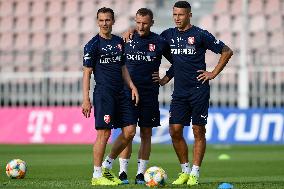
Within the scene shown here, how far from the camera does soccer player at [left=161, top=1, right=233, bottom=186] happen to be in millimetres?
11406

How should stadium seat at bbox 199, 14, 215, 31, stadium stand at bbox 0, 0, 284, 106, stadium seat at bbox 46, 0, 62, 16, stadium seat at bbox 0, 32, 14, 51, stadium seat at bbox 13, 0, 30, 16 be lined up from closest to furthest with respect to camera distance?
stadium stand at bbox 0, 0, 284, 106
stadium seat at bbox 199, 14, 215, 31
stadium seat at bbox 0, 32, 14, 51
stadium seat at bbox 46, 0, 62, 16
stadium seat at bbox 13, 0, 30, 16

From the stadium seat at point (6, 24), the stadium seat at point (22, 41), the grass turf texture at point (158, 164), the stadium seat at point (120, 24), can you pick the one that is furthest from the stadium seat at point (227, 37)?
the stadium seat at point (6, 24)

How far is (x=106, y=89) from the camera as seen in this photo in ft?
35.8

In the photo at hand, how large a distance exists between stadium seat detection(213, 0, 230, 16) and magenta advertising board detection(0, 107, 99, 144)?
20.8 feet

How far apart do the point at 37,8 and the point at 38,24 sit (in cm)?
60

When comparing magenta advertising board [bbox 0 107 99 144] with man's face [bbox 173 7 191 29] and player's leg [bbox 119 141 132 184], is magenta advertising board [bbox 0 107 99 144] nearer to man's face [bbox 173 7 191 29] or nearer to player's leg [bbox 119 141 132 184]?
player's leg [bbox 119 141 132 184]

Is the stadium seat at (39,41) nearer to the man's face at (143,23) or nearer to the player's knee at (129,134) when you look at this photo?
the man's face at (143,23)

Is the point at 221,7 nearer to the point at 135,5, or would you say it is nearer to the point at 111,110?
the point at 135,5

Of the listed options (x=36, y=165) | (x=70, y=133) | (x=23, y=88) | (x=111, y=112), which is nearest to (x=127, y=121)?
(x=111, y=112)

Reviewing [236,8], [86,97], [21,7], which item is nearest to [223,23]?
[236,8]

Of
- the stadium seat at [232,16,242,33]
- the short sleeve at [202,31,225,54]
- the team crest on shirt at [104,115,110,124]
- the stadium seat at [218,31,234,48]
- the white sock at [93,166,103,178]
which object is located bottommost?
the white sock at [93,166,103,178]

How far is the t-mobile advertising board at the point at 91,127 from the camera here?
22328mm

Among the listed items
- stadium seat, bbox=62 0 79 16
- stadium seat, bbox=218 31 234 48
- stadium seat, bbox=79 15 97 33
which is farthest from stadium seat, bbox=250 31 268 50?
stadium seat, bbox=62 0 79 16

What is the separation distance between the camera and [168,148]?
21.3 m
